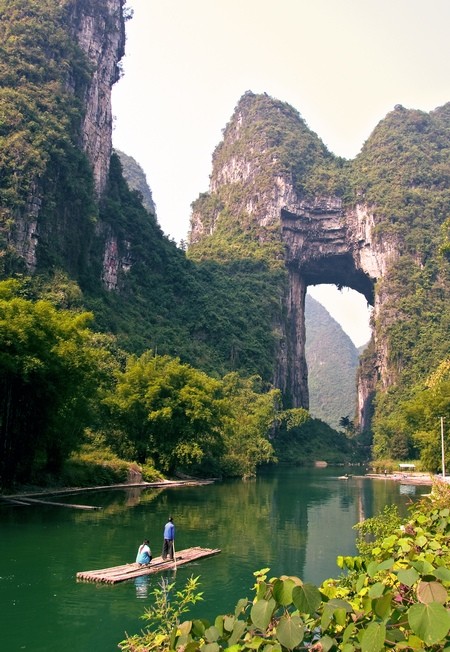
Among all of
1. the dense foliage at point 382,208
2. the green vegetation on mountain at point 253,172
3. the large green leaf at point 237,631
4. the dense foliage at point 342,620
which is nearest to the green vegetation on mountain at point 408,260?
the dense foliage at point 382,208

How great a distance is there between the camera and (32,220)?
54094mm

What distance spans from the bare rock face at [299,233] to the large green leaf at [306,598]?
92.7 m

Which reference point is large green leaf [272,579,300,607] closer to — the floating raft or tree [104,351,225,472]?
the floating raft

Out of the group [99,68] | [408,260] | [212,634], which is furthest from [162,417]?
[408,260]

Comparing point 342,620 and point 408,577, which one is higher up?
point 408,577

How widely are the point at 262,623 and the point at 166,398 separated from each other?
38.9 m

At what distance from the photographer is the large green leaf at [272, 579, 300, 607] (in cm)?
313

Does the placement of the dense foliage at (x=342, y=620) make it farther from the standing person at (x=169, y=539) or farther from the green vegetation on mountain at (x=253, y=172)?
the green vegetation on mountain at (x=253, y=172)

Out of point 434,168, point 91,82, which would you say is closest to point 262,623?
point 91,82

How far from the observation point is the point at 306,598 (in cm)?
311

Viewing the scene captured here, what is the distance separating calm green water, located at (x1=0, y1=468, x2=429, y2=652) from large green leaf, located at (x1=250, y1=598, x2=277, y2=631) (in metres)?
7.58

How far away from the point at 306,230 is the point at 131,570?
99.6 meters

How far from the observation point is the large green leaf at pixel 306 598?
308 centimetres

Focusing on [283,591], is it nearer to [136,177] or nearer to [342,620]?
[342,620]
